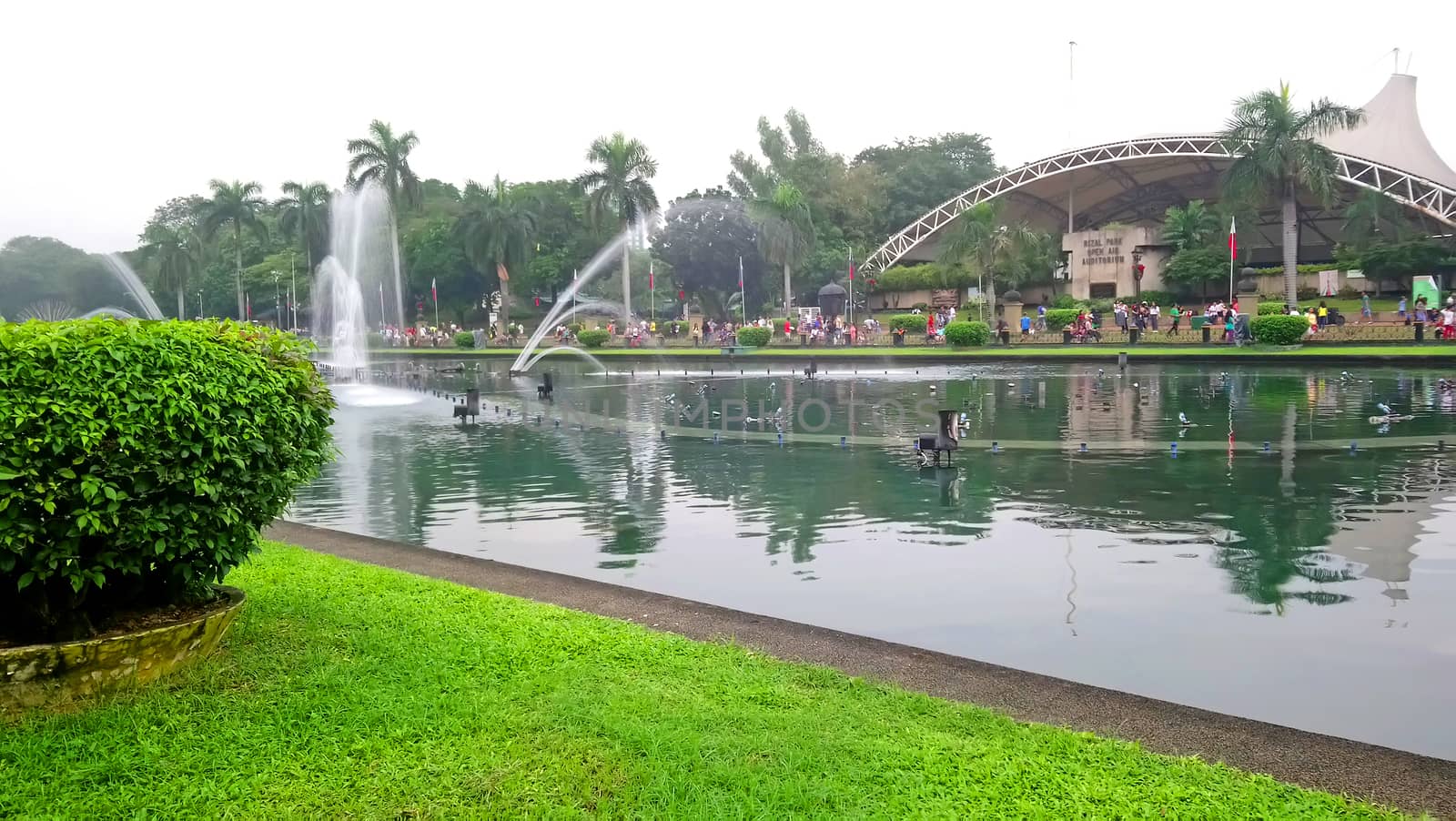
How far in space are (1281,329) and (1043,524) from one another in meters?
29.5

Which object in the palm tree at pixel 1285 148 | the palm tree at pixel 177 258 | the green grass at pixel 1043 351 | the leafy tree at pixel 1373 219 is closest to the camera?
the green grass at pixel 1043 351

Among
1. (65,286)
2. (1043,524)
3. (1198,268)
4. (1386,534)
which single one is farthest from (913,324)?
(65,286)

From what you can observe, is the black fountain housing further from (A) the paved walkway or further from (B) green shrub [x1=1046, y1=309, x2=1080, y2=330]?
(B) green shrub [x1=1046, y1=309, x2=1080, y2=330]

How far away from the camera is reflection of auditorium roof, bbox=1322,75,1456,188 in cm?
6662

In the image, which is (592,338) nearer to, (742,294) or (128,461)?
(742,294)

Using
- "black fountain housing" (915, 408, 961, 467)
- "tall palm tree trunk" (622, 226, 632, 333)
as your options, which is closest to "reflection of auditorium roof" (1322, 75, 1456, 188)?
"tall palm tree trunk" (622, 226, 632, 333)

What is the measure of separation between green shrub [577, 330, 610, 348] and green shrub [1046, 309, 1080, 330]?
22817mm

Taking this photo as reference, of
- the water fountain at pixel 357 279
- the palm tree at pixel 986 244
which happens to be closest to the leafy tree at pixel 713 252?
the palm tree at pixel 986 244

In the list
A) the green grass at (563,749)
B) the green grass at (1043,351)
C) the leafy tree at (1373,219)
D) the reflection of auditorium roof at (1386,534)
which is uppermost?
the leafy tree at (1373,219)

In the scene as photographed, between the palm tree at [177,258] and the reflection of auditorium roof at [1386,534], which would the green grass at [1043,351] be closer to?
the reflection of auditorium roof at [1386,534]

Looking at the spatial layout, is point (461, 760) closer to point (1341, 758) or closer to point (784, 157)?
point (1341, 758)

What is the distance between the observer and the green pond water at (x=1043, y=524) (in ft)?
21.4

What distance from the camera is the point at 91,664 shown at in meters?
4.63

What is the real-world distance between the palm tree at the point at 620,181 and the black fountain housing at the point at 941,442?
153ft
